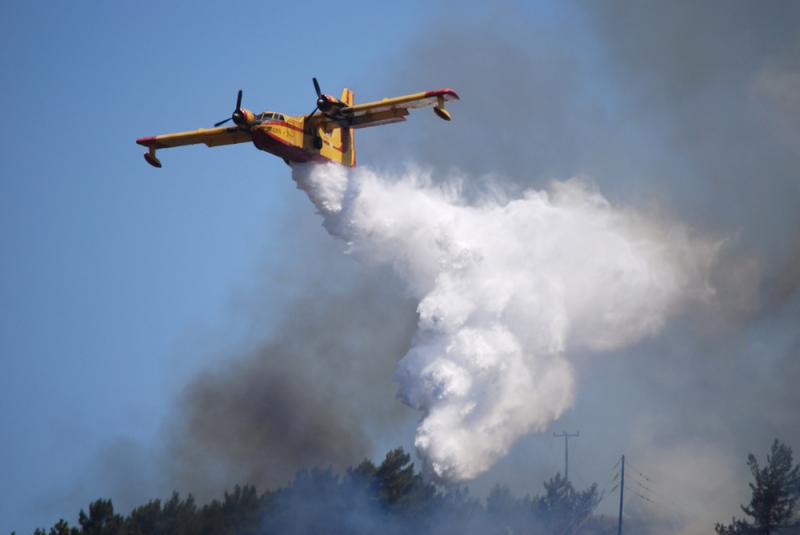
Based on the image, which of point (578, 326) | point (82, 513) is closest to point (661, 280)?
point (578, 326)

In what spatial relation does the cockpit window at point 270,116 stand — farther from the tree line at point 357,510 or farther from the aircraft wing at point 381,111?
the tree line at point 357,510

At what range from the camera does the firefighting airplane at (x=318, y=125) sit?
4300 cm

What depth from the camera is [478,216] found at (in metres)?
47.1

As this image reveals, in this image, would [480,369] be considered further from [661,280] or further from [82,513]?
[82,513]

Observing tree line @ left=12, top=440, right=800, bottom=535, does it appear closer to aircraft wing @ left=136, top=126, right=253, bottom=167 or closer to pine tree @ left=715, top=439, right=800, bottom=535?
pine tree @ left=715, top=439, right=800, bottom=535

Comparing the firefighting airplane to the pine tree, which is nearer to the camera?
the firefighting airplane

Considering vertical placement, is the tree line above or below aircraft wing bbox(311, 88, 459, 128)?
below

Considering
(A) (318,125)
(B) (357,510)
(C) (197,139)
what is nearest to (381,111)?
(A) (318,125)

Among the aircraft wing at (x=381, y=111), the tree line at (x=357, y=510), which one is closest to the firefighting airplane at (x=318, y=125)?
the aircraft wing at (x=381, y=111)

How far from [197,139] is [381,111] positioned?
8.47 meters

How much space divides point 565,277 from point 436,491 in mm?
14798

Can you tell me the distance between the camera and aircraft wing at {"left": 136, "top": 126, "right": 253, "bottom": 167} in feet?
153

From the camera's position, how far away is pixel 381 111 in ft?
145

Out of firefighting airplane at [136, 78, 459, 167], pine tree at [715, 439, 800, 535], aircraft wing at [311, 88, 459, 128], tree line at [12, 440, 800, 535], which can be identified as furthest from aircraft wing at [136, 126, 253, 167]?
pine tree at [715, 439, 800, 535]
